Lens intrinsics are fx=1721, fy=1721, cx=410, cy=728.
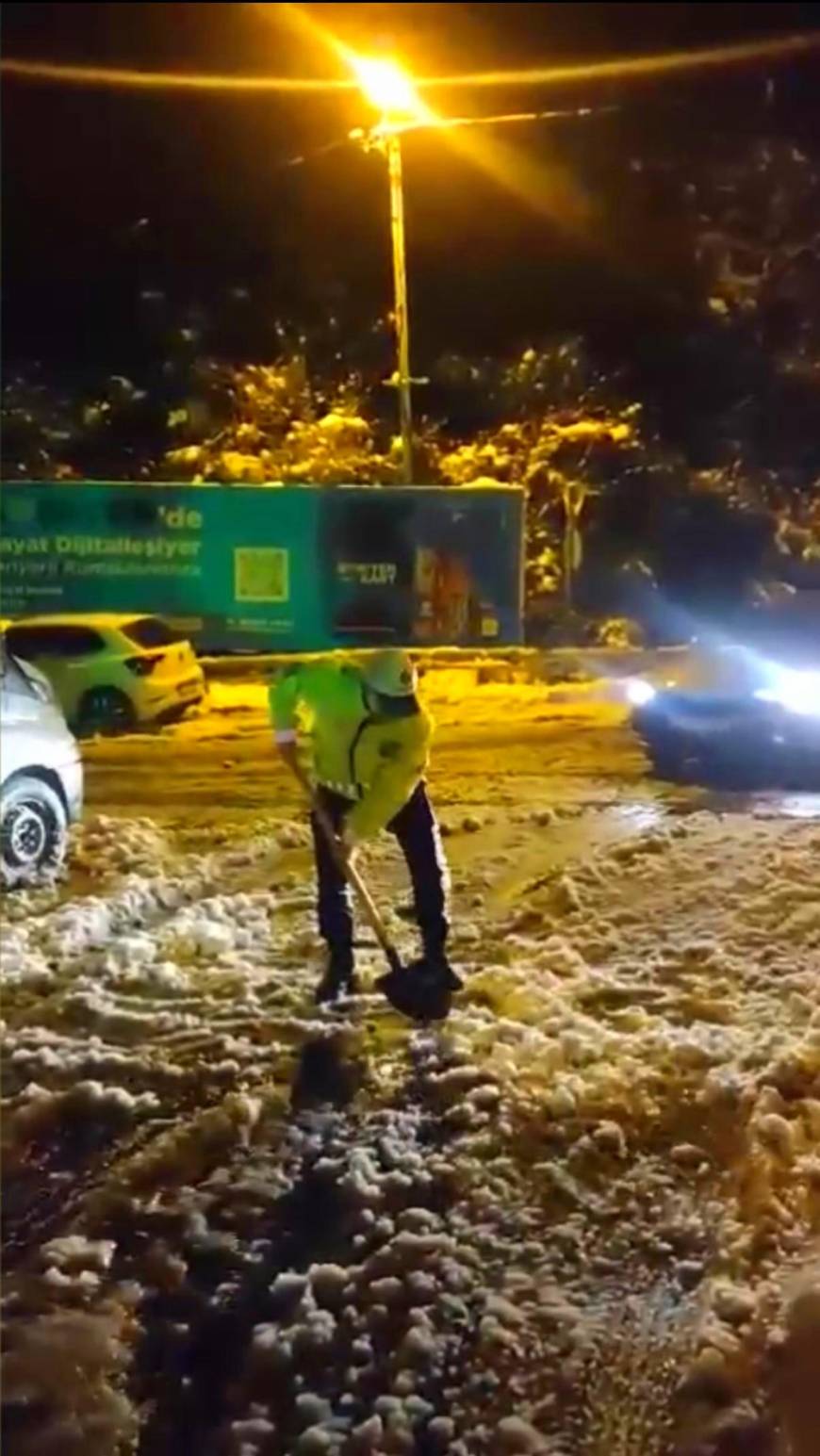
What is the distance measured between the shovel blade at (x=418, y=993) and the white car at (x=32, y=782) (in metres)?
0.62

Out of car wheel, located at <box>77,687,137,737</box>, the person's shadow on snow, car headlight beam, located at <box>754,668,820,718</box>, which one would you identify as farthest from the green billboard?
the person's shadow on snow

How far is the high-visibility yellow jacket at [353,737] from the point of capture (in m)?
2.91

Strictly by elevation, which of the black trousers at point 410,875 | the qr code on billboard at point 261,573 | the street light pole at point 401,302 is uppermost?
the street light pole at point 401,302

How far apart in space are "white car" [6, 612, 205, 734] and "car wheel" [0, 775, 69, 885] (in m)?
0.20

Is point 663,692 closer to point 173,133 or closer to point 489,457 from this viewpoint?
point 489,457

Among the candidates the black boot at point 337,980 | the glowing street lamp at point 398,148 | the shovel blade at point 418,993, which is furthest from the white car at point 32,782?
the glowing street lamp at point 398,148

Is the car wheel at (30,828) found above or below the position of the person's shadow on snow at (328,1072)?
above

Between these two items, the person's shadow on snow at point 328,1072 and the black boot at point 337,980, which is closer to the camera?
the person's shadow on snow at point 328,1072

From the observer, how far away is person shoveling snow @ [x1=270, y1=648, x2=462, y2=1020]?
2.90 m

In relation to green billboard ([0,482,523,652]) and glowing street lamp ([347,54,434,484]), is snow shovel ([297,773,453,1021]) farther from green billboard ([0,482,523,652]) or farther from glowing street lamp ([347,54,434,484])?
glowing street lamp ([347,54,434,484])

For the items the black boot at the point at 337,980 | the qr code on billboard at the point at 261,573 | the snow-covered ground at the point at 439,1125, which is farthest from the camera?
the black boot at the point at 337,980

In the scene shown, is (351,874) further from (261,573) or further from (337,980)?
(261,573)

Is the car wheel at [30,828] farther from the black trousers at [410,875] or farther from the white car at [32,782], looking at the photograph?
the black trousers at [410,875]

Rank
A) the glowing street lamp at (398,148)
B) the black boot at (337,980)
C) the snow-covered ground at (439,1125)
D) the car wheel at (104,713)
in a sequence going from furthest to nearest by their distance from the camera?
the car wheel at (104,713) → the black boot at (337,980) → the glowing street lamp at (398,148) → the snow-covered ground at (439,1125)
